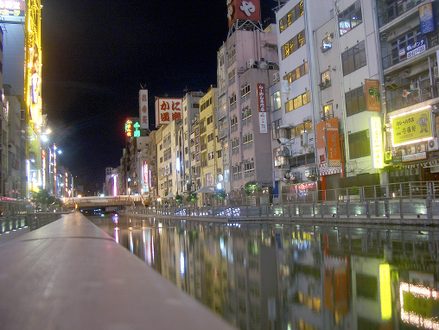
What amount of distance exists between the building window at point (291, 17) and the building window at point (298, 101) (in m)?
7.69

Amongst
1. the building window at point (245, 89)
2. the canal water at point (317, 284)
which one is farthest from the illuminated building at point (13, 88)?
the canal water at point (317, 284)

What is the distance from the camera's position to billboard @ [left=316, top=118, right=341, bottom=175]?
134 feet

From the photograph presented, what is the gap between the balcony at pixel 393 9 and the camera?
33.4 meters

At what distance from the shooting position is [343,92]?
41062 mm

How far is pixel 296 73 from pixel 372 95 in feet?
51.3

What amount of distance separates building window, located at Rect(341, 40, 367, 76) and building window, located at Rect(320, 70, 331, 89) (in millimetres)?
3202

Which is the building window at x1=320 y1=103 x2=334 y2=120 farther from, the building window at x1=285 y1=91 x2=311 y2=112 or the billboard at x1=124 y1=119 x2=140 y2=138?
the billboard at x1=124 y1=119 x2=140 y2=138

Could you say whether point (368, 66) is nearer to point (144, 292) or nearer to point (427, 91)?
point (427, 91)

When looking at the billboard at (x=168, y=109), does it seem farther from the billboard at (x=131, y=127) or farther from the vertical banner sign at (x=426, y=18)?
the vertical banner sign at (x=426, y=18)

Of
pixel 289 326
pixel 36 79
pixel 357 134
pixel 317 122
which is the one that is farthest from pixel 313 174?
pixel 36 79

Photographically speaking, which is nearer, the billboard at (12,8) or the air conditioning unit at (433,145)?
the air conditioning unit at (433,145)

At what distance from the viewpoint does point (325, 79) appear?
1764 inches

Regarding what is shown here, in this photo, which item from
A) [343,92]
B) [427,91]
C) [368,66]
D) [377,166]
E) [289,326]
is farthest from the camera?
[343,92]

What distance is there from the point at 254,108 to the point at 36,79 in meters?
50.2
